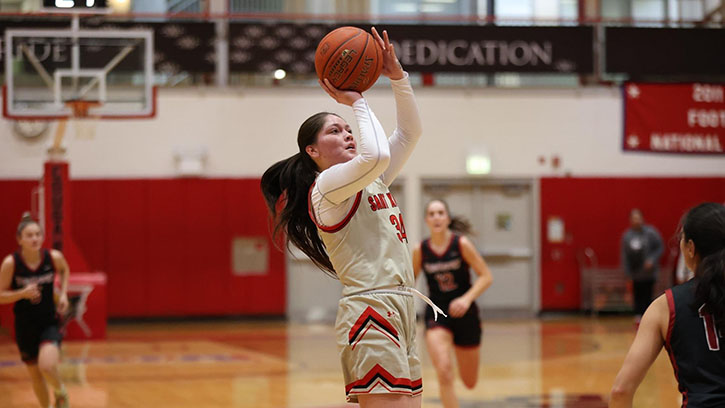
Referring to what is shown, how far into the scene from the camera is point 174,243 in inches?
532

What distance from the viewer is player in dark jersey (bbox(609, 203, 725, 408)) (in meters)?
2.60

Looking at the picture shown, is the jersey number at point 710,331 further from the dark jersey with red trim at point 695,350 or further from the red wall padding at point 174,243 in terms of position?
the red wall padding at point 174,243

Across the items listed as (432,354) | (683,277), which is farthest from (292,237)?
(683,277)

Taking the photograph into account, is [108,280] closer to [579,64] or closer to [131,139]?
[131,139]

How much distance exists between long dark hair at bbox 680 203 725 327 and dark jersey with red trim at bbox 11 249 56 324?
4869 millimetres

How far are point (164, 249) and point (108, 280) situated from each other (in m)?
0.93

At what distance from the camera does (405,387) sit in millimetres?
3020

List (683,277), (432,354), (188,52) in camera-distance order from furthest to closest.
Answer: (188,52) < (683,277) < (432,354)

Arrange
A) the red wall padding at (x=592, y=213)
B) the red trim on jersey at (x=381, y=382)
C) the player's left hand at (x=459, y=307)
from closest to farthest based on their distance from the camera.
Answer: the red trim on jersey at (x=381, y=382), the player's left hand at (x=459, y=307), the red wall padding at (x=592, y=213)

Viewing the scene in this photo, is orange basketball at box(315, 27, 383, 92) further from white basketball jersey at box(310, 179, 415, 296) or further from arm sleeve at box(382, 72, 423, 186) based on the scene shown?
white basketball jersey at box(310, 179, 415, 296)

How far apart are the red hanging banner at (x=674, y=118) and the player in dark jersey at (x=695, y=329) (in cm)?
1158

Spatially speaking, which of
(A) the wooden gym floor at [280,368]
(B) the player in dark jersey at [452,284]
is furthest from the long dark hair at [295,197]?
(A) the wooden gym floor at [280,368]

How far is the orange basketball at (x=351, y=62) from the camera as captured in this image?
10.3 feet

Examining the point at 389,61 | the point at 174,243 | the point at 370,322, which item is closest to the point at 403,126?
the point at 389,61
